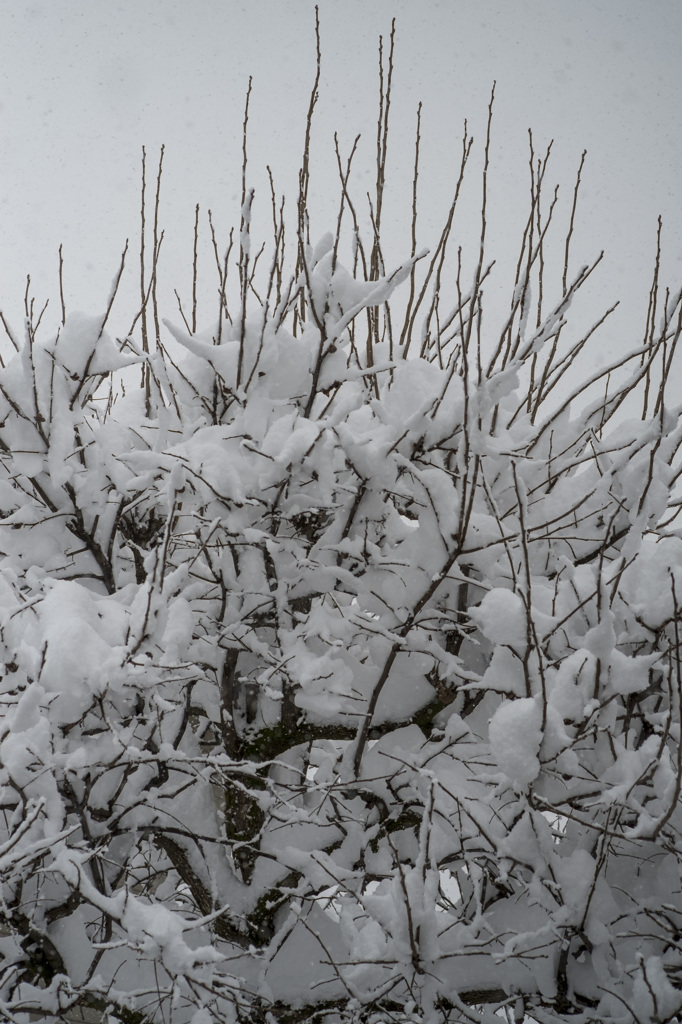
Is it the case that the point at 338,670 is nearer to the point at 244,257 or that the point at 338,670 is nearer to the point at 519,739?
the point at 519,739

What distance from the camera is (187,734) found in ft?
9.93

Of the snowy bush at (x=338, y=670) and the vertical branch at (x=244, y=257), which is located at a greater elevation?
the vertical branch at (x=244, y=257)

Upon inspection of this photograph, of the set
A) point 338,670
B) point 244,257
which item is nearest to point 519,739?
point 338,670

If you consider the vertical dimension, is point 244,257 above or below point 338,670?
above

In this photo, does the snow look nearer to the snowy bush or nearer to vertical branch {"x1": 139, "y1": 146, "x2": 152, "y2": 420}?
the snowy bush

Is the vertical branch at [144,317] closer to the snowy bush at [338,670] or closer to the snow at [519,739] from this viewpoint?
the snowy bush at [338,670]

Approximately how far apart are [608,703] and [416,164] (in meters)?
2.45

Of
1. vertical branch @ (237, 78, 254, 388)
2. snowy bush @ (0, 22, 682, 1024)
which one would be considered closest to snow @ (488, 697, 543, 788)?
snowy bush @ (0, 22, 682, 1024)

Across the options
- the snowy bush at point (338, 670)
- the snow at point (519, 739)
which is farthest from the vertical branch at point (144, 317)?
the snow at point (519, 739)

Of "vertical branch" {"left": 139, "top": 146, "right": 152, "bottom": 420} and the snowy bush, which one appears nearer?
the snowy bush

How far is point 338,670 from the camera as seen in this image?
7.17 ft

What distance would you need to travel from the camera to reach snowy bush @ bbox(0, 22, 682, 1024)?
1.71 meters

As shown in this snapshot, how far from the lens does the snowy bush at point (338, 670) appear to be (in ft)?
5.60

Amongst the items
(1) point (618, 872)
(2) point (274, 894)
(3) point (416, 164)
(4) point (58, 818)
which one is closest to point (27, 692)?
(4) point (58, 818)
